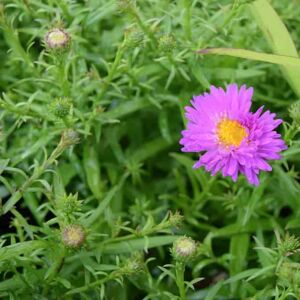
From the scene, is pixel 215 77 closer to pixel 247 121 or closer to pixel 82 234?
pixel 247 121

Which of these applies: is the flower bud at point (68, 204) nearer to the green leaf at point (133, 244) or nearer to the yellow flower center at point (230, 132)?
the green leaf at point (133, 244)

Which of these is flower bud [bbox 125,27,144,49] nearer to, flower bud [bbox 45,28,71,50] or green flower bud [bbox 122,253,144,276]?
flower bud [bbox 45,28,71,50]

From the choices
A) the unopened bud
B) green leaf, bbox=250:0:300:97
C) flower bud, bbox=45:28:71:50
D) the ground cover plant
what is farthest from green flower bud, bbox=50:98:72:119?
green leaf, bbox=250:0:300:97

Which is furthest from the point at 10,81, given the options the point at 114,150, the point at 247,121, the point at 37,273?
the point at 247,121

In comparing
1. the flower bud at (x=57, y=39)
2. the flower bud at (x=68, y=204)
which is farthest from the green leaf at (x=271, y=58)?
the flower bud at (x=68, y=204)

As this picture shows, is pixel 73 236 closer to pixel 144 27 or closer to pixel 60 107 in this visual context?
pixel 60 107

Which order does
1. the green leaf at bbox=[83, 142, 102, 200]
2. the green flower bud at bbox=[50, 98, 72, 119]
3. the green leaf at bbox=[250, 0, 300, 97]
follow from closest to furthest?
the green flower bud at bbox=[50, 98, 72, 119]
the green leaf at bbox=[250, 0, 300, 97]
the green leaf at bbox=[83, 142, 102, 200]

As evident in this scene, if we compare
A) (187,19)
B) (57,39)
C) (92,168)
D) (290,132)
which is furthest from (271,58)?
(92,168)

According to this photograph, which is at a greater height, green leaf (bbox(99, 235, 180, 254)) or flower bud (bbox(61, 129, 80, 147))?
flower bud (bbox(61, 129, 80, 147))
